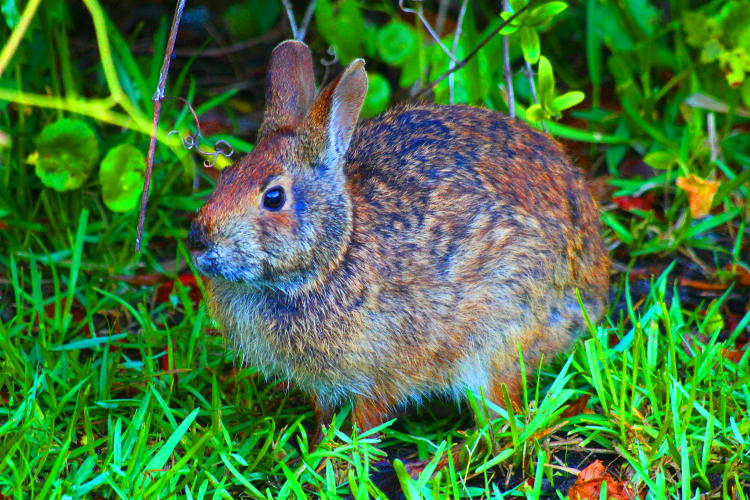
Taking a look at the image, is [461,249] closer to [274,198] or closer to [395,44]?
[274,198]

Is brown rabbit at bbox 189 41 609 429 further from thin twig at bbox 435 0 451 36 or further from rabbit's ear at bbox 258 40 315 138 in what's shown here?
thin twig at bbox 435 0 451 36

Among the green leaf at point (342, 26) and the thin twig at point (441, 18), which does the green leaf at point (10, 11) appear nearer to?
the green leaf at point (342, 26)

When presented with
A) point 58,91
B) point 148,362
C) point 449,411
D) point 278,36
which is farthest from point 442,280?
point 278,36

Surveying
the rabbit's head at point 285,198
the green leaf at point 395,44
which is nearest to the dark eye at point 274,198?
the rabbit's head at point 285,198

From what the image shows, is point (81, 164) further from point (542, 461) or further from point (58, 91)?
point (542, 461)

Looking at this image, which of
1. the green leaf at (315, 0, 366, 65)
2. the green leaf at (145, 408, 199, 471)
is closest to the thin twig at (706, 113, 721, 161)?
the green leaf at (315, 0, 366, 65)

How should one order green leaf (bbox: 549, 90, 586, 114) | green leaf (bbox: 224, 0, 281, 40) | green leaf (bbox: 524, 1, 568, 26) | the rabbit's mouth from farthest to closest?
green leaf (bbox: 224, 0, 281, 40), green leaf (bbox: 549, 90, 586, 114), green leaf (bbox: 524, 1, 568, 26), the rabbit's mouth
